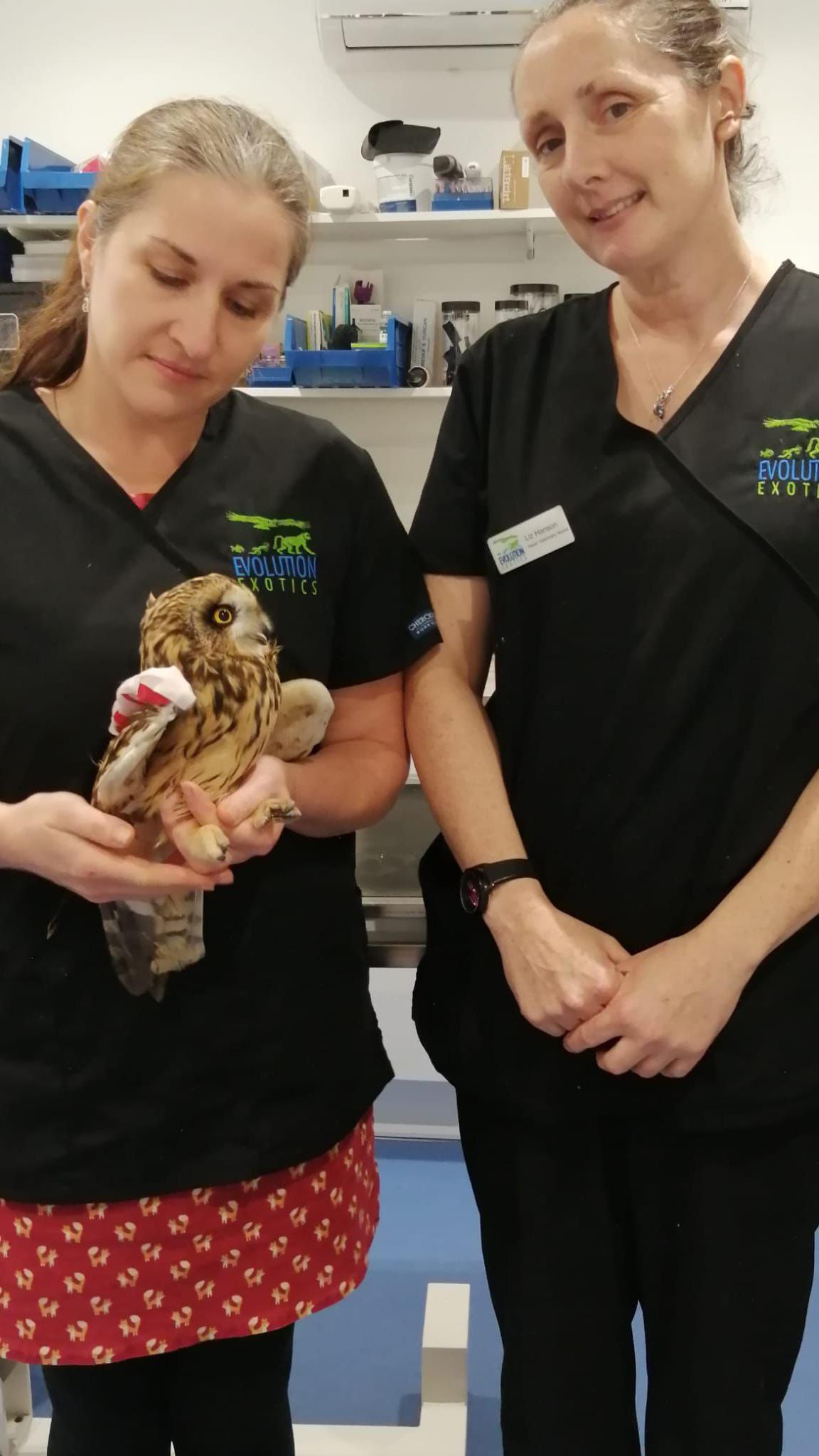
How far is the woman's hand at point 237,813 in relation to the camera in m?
0.72

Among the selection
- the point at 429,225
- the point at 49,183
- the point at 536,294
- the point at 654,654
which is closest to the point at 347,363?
the point at 429,225

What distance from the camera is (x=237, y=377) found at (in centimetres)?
87

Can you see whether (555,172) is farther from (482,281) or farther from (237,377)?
(482,281)

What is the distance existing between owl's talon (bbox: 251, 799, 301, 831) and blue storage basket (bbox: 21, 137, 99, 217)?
2353 mm

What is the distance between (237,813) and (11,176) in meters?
2.52

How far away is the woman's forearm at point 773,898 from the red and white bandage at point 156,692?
0.47m

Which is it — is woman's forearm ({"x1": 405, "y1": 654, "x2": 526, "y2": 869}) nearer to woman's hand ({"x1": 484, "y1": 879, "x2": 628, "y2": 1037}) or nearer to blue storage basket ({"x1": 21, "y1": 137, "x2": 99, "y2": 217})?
woman's hand ({"x1": 484, "y1": 879, "x2": 628, "y2": 1037})

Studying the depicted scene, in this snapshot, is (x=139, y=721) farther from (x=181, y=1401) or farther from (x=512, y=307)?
(x=512, y=307)

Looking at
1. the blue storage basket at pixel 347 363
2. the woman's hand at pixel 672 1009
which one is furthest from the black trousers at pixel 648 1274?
the blue storage basket at pixel 347 363

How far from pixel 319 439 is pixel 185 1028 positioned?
522 mm

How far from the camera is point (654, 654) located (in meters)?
0.90

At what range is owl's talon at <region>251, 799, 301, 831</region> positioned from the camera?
74 cm

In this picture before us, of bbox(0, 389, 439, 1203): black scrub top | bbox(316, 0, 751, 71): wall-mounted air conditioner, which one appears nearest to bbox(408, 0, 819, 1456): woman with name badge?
bbox(0, 389, 439, 1203): black scrub top

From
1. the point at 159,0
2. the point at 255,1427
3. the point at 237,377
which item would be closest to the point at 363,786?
the point at 237,377
